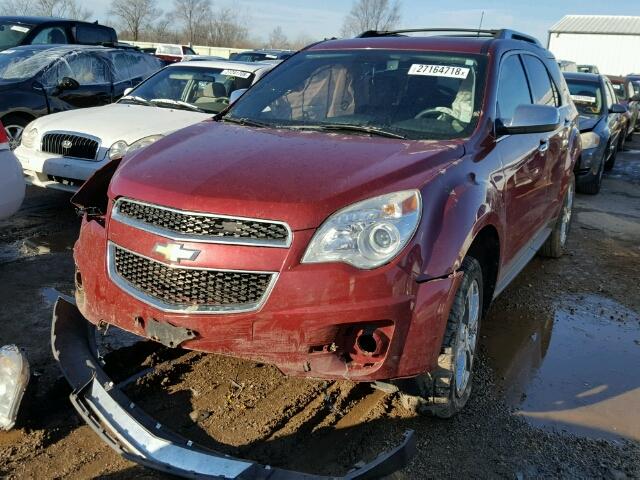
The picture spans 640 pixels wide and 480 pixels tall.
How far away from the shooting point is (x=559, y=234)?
19.7 ft

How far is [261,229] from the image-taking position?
253 centimetres

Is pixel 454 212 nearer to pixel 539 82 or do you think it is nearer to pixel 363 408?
pixel 363 408

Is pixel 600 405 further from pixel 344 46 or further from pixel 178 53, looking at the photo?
pixel 178 53

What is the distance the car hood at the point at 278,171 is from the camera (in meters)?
2.56

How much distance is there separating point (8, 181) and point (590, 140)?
7951mm

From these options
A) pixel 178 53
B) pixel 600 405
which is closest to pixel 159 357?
pixel 600 405

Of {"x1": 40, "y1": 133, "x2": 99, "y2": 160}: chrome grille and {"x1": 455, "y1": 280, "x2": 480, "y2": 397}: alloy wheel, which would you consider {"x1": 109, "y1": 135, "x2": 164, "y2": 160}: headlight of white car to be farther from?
{"x1": 455, "y1": 280, "x2": 480, "y2": 397}: alloy wheel

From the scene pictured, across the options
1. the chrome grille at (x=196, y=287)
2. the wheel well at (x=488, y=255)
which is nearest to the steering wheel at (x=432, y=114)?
the wheel well at (x=488, y=255)

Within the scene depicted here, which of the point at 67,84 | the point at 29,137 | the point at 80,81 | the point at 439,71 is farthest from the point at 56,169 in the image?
the point at 439,71

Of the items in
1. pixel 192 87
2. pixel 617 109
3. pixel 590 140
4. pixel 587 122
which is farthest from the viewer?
pixel 617 109

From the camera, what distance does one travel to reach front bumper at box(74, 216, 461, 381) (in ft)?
8.09

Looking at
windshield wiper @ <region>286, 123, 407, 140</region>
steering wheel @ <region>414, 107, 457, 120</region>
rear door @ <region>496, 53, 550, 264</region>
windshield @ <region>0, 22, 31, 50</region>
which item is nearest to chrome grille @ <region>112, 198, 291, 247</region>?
windshield wiper @ <region>286, 123, 407, 140</region>

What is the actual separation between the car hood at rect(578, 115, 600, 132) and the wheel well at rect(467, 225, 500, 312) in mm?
6648

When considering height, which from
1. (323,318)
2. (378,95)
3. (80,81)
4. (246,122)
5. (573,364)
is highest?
(378,95)
